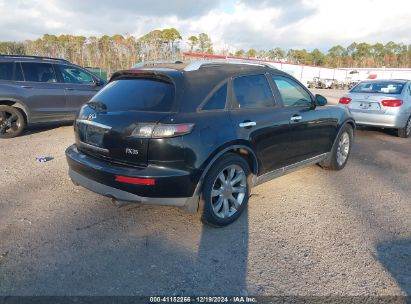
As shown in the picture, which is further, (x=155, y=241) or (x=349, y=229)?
(x=349, y=229)

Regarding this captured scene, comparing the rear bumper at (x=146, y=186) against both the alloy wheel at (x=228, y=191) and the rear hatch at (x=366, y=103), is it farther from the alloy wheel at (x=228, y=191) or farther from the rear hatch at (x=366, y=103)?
the rear hatch at (x=366, y=103)

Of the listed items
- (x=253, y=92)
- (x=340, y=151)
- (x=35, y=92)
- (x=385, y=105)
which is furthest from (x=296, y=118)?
(x=35, y=92)

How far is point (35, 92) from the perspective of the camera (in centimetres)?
739

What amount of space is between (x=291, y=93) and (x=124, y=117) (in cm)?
245

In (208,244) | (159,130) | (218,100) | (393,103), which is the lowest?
(208,244)

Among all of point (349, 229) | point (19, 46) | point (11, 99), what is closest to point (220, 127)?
point (349, 229)

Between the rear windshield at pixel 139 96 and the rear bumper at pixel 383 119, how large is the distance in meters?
6.88

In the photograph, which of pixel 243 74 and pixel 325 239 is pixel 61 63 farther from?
pixel 325 239

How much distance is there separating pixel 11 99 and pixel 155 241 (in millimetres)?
5787

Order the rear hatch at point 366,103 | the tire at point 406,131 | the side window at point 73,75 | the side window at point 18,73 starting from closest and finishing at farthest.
A: the side window at point 18,73, the side window at point 73,75, the rear hatch at point 366,103, the tire at point 406,131

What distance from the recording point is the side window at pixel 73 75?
314 inches

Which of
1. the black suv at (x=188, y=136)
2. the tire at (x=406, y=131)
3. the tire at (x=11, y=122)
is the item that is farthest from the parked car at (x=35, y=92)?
the tire at (x=406, y=131)

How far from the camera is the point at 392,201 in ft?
14.4

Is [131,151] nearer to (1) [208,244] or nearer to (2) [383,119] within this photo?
(1) [208,244]
